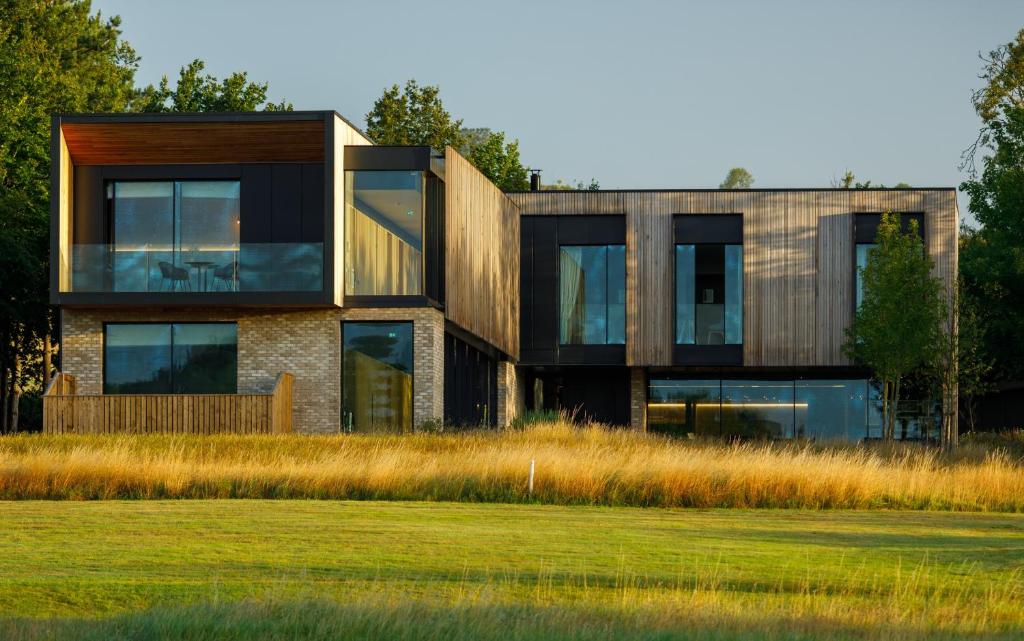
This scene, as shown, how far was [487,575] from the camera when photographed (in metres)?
13.0

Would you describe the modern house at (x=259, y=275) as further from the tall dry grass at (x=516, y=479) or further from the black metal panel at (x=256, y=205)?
the tall dry grass at (x=516, y=479)

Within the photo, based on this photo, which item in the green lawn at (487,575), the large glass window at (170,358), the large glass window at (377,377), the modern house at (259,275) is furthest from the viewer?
the large glass window at (170,358)

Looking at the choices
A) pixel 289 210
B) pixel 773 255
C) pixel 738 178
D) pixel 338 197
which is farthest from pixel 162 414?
pixel 738 178

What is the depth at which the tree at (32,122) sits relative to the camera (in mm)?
39156

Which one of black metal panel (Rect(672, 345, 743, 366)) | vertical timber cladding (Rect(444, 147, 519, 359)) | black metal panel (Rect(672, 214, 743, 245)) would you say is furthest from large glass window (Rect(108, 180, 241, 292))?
black metal panel (Rect(672, 345, 743, 366))

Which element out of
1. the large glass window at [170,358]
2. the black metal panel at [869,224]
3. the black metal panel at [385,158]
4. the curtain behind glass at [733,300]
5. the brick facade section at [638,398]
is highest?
the black metal panel at [385,158]

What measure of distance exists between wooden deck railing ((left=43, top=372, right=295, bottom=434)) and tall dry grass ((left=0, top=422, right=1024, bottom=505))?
17.0 feet

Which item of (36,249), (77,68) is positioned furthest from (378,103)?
(36,249)

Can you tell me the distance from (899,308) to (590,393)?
39.2ft

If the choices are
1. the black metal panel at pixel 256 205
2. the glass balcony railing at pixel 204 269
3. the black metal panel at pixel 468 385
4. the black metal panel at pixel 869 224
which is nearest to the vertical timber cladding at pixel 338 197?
the glass balcony railing at pixel 204 269

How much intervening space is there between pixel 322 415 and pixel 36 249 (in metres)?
12.2

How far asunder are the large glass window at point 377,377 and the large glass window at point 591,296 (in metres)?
12.4

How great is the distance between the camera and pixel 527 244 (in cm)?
4288

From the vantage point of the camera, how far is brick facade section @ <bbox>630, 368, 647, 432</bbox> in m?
44.8
